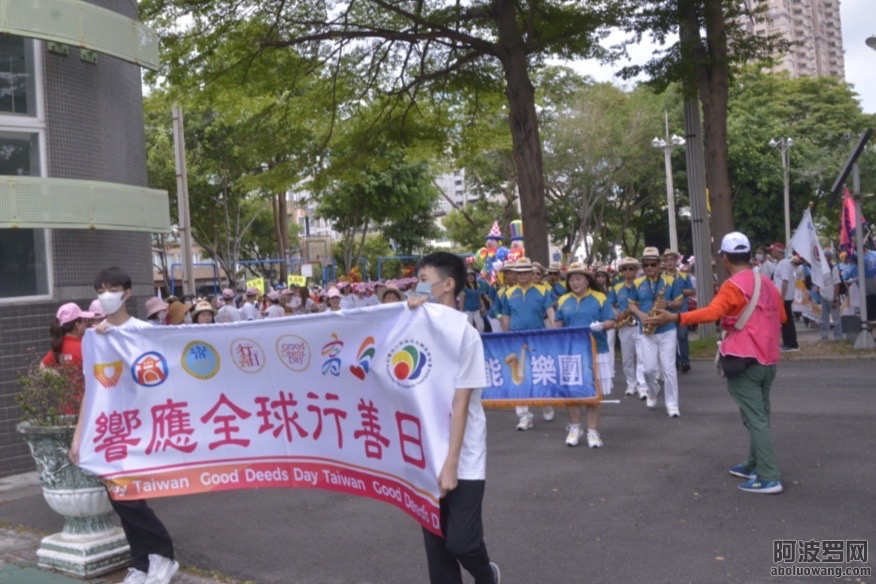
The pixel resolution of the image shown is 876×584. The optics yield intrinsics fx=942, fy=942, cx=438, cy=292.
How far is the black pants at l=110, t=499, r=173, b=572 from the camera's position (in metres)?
5.96

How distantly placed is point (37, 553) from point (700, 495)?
4.97m

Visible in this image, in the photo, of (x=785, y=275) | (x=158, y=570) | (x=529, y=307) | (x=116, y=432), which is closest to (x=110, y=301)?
(x=116, y=432)

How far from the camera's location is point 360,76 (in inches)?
720

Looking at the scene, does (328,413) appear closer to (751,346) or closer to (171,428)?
(171,428)

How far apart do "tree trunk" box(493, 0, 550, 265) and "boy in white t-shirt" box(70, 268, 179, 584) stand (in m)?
11.0

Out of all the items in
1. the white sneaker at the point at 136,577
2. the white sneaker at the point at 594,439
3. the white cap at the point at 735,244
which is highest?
the white cap at the point at 735,244

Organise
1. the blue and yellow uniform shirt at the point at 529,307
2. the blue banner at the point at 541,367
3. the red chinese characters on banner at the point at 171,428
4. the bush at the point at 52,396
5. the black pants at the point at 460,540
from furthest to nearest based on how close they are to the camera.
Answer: the blue and yellow uniform shirt at the point at 529,307 < the blue banner at the point at 541,367 < the bush at the point at 52,396 < the red chinese characters on banner at the point at 171,428 < the black pants at the point at 460,540

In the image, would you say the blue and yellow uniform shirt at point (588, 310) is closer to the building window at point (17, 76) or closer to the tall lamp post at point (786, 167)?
the building window at point (17, 76)

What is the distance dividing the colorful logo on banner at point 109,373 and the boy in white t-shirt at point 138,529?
0.23 meters

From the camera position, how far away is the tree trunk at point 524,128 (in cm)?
1636

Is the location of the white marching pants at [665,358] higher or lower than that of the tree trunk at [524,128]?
lower

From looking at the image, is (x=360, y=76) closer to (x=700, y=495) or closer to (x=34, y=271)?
(x=34, y=271)

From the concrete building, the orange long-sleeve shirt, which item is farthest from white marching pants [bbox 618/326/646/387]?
the concrete building

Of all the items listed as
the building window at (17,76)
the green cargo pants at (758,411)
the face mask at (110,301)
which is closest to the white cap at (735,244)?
the green cargo pants at (758,411)
